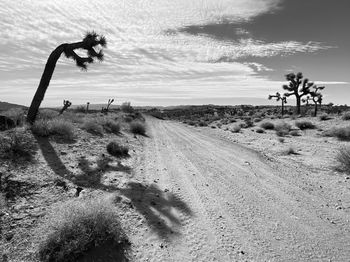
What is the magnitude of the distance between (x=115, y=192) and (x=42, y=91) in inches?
308

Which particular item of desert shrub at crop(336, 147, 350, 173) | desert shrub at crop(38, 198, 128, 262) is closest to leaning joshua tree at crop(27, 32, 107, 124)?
desert shrub at crop(38, 198, 128, 262)

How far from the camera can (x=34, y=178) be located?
5.58 m

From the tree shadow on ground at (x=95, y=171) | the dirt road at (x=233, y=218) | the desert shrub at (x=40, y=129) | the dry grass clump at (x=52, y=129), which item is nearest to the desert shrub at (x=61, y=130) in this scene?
the dry grass clump at (x=52, y=129)

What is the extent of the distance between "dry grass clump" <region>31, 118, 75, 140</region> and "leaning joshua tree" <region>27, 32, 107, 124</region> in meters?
1.31

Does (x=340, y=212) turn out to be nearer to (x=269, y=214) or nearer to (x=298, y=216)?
(x=298, y=216)

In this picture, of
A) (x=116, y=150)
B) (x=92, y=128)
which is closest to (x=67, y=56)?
(x=92, y=128)

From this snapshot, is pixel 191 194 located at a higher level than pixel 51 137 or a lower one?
lower

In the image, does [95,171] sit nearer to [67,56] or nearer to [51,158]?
[51,158]

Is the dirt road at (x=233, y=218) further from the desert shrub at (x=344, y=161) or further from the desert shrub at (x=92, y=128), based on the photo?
the desert shrub at (x=92, y=128)

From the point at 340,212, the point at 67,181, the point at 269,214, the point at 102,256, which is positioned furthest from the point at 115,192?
the point at 340,212

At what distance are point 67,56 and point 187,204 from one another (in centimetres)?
1018

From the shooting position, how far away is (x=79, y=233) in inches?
130

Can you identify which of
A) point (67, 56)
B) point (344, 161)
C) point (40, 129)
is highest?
point (67, 56)

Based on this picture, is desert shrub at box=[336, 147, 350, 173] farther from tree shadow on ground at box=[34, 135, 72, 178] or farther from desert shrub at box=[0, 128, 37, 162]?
desert shrub at box=[0, 128, 37, 162]
